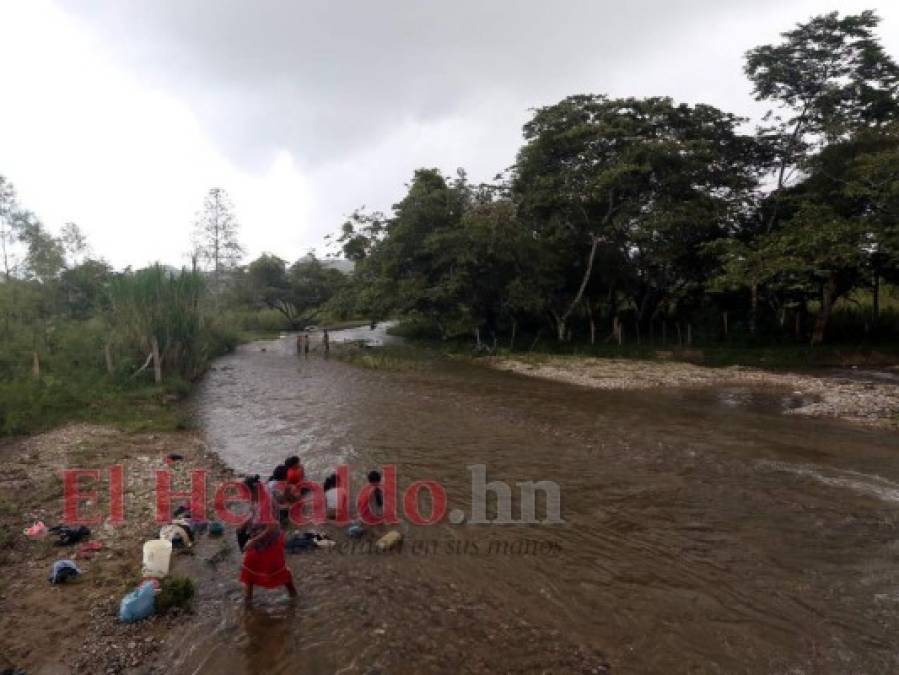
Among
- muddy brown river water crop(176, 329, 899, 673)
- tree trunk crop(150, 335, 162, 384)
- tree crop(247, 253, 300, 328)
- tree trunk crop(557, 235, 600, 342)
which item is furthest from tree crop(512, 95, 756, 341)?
tree crop(247, 253, 300, 328)

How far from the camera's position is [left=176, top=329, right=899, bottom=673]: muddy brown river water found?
5.68 meters

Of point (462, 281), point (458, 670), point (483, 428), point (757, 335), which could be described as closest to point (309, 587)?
point (458, 670)

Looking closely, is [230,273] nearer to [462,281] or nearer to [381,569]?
[462,281]

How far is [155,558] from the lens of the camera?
6.61m

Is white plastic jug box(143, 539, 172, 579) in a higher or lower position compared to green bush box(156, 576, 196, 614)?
higher

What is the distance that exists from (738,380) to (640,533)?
16057mm

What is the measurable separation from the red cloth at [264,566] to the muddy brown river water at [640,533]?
15.6 inches

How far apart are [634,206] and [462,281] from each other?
10331 mm

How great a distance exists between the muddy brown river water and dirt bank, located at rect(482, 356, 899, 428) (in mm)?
1439

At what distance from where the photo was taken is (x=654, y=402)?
18.0 metres

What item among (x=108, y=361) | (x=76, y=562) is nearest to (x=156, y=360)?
(x=108, y=361)

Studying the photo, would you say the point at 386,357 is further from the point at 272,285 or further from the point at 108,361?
the point at 272,285

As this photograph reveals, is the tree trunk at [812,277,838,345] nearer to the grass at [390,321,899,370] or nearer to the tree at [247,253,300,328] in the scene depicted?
the grass at [390,321,899,370]

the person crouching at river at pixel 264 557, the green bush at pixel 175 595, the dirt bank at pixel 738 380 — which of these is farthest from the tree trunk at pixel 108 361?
the dirt bank at pixel 738 380
